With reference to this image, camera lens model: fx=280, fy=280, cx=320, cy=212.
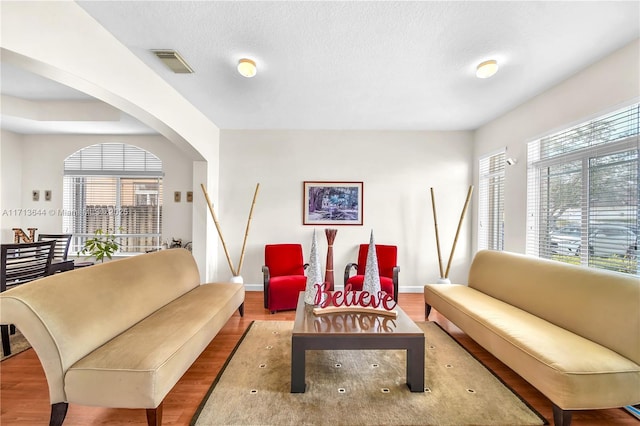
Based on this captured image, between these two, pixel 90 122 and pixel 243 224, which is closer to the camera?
pixel 90 122

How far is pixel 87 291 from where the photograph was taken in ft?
5.99

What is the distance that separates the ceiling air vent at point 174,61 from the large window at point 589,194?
381 cm

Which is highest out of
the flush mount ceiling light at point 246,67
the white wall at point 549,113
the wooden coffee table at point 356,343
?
the flush mount ceiling light at point 246,67

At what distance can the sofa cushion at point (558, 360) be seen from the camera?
1534 millimetres

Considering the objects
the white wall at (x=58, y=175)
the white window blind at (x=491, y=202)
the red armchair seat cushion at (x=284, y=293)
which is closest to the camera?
the red armchair seat cushion at (x=284, y=293)

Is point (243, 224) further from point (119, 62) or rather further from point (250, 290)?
point (119, 62)

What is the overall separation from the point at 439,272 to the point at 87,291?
14.6 ft

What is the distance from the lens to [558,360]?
161 cm

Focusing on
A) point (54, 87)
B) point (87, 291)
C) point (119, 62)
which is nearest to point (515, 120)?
point (119, 62)

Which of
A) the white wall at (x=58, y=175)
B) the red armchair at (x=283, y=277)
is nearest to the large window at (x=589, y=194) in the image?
the red armchair at (x=283, y=277)

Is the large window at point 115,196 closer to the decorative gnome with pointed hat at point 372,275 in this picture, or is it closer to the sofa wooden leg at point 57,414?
the sofa wooden leg at point 57,414

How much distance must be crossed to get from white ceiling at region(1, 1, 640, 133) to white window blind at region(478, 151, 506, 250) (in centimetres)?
88

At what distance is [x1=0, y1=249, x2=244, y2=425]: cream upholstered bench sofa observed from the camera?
58.9 inches

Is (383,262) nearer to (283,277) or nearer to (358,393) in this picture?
(283,277)
